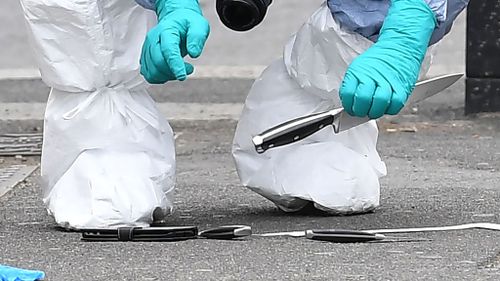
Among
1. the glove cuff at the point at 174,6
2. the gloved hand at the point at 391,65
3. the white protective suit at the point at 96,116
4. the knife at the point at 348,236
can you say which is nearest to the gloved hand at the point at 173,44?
the glove cuff at the point at 174,6

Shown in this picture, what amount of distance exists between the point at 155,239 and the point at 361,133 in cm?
82

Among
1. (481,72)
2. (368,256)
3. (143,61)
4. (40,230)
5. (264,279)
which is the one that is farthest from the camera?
(481,72)

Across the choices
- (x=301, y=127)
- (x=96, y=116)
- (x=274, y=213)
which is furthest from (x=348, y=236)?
(x=96, y=116)

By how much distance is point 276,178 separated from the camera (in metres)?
4.30

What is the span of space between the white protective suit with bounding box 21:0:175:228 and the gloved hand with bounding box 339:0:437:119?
69 centimetres

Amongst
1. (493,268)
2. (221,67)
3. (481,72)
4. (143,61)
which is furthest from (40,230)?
(221,67)

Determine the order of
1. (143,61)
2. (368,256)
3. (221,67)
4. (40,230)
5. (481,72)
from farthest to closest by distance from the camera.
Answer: (221,67), (481,72), (40,230), (143,61), (368,256)

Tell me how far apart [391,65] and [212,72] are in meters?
4.71

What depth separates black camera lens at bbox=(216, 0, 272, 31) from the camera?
386 cm

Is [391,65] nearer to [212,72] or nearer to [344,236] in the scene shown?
[344,236]

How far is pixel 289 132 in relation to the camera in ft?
12.2

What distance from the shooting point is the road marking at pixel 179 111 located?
22.7 ft

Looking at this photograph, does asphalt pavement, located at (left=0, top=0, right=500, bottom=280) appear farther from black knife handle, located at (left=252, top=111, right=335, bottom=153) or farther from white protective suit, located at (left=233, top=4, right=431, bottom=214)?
black knife handle, located at (left=252, top=111, right=335, bottom=153)

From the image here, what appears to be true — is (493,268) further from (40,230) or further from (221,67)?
(221,67)
